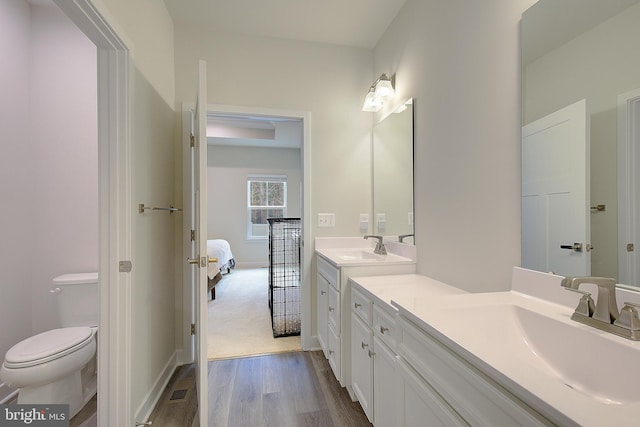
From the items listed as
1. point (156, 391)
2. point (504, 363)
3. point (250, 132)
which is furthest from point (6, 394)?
point (250, 132)

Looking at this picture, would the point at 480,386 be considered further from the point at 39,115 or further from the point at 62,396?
the point at 39,115

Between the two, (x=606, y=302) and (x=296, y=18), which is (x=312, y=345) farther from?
(x=296, y=18)

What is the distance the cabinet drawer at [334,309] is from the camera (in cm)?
176

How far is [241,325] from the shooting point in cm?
290

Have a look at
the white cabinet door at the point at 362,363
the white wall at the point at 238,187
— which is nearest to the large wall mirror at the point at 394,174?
the white cabinet door at the point at 362,363

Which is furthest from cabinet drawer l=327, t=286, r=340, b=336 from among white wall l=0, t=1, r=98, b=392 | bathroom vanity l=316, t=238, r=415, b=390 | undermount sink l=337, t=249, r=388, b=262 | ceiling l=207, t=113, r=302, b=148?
ceiling l=207, t=113, r=302, b=148

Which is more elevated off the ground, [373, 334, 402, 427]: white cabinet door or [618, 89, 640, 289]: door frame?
[618, 89, 640, 289]: door frame

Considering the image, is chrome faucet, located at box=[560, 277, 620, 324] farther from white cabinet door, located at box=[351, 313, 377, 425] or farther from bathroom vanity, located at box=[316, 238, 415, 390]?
bathroom vanity, located at box=[316, 238, 415, 390]

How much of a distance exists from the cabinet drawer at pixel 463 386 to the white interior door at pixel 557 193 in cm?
59

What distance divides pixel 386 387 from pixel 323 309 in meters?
0.95

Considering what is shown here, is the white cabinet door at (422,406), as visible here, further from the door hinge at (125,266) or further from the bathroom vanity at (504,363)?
the door hinge at (125,266)

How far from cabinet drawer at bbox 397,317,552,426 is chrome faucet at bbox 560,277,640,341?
0.39 m

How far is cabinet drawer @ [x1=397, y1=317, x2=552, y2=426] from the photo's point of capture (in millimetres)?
555

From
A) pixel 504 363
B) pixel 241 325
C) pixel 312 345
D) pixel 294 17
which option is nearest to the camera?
pixel 504 363
